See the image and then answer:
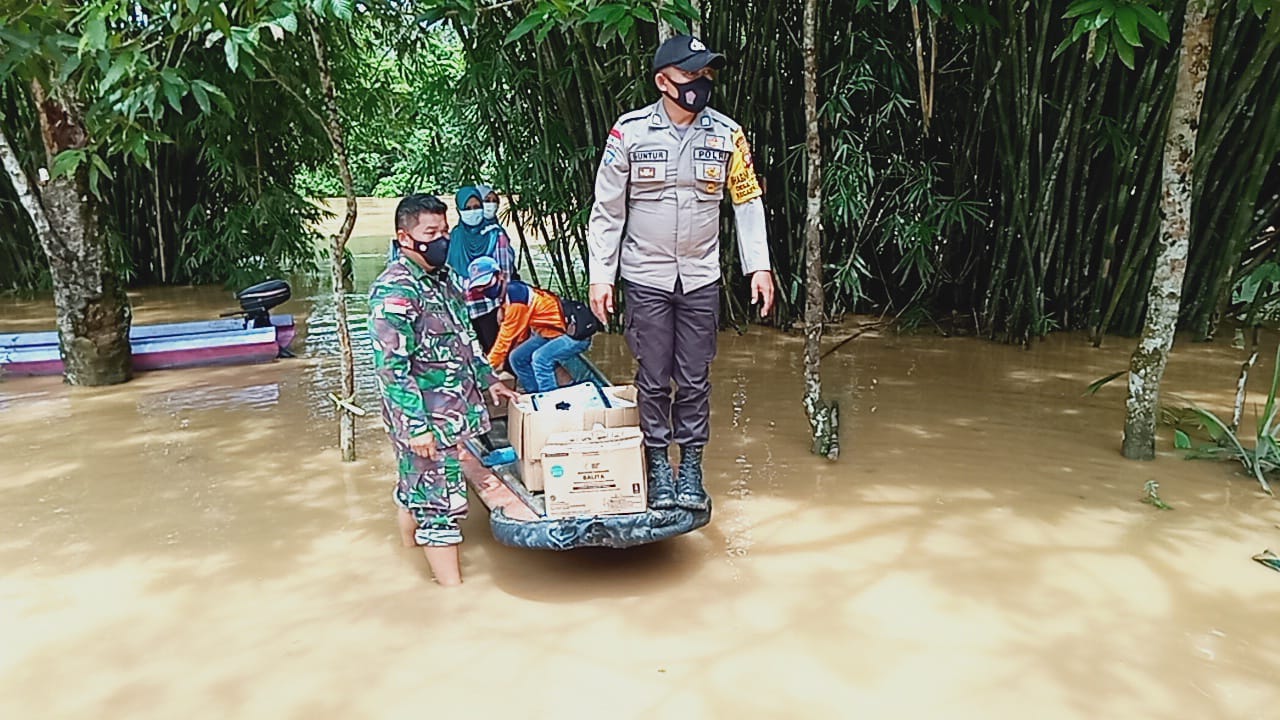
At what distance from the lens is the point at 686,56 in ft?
9.09

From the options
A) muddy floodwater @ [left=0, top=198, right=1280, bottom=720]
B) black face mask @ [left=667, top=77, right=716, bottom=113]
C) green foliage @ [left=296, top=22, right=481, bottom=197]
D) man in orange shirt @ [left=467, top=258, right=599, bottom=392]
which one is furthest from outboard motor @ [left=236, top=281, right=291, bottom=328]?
black face mask @ [left=667, top=77, right=716, bottom=113]

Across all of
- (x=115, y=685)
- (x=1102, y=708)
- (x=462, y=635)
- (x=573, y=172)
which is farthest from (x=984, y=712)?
(x=573, y=172)

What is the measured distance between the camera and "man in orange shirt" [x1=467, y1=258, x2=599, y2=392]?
3.68 metres

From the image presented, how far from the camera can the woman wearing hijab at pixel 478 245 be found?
157 inches

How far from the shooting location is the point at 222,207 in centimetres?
928

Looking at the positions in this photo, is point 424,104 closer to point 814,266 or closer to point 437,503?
point 814,266

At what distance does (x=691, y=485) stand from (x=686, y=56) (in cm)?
129

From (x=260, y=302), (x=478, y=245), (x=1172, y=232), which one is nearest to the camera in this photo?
(x=1172, y=232)

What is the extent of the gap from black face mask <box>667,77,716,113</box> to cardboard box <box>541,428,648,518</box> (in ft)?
3.28

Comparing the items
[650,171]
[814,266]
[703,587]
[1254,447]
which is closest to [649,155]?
[650,171]

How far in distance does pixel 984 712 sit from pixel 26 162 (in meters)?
8.15

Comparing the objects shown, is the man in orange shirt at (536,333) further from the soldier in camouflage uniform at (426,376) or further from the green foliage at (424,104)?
the green foliage at (424,104)

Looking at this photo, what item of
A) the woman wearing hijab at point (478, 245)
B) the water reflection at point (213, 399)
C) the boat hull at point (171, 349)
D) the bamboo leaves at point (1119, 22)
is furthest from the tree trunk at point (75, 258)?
the bamboo leaves at point (1119, 22)

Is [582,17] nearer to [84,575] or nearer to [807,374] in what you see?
[807,374]
